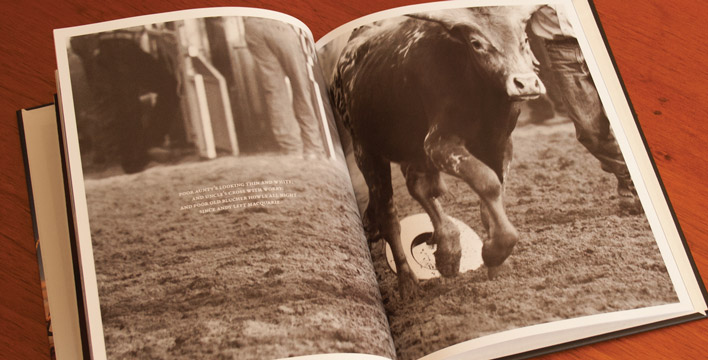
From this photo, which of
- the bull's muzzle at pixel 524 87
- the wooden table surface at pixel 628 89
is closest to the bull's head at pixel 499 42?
the bull's muzzle at pixel 524 87

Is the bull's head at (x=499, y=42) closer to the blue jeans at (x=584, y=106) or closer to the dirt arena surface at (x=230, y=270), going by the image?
the blue jeans at (x=584, y=106)

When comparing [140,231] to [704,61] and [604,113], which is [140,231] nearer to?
[604,113]

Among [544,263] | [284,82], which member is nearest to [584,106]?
[544,263]

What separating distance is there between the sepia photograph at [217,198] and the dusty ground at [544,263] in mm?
40

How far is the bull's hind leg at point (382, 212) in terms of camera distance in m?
0.52

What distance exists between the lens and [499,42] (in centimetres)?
59

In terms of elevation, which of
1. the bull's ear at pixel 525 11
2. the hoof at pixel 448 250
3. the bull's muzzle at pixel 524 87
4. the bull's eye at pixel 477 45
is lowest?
the hoof at pixel 448 250

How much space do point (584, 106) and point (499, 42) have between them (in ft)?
0.31

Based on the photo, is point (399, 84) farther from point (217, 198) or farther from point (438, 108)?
point (217, 198)

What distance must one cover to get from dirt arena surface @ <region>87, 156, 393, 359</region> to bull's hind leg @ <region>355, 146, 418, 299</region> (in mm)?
22

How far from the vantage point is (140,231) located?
1.61 feet

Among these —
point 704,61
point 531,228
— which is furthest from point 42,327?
point 704,61

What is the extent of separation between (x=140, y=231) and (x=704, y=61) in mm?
545

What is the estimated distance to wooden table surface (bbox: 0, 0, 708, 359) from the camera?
0.51 m
